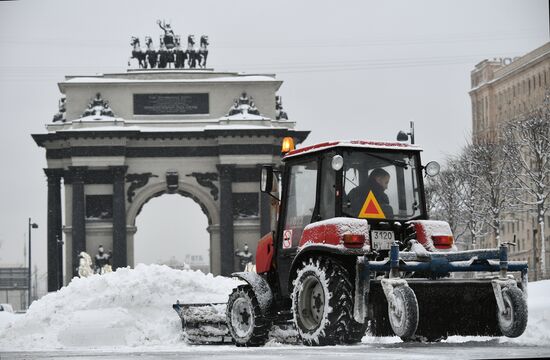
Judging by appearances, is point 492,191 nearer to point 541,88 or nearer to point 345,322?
point 541,88

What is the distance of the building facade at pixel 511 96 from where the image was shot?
79.0m

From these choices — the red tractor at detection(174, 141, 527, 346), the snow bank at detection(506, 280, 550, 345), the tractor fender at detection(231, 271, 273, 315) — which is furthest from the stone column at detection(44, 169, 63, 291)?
the red tractor at detection(174, 141, 527, 346)

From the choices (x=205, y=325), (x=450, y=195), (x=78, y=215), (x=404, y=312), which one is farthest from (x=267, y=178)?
(x=78, y=215)

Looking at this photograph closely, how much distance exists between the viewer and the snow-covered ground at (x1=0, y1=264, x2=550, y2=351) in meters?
21.6

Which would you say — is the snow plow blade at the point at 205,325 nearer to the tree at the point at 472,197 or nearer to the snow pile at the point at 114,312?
the snow pile at the point at 114,312

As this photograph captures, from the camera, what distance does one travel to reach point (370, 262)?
15219 millimetres

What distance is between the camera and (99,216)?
7175 cm

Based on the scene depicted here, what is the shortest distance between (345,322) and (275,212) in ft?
10.8

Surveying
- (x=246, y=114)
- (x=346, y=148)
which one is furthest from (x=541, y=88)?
(x=346, y=148)

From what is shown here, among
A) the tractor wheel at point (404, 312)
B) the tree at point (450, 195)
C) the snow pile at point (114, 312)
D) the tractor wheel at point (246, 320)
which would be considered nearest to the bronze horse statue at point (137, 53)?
the tree at point (450, 195)

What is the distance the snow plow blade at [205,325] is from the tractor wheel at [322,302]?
4490 mm

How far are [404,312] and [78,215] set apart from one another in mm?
57180

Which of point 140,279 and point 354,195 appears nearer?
point 354,195

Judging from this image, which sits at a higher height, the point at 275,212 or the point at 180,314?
the point at 275,212
